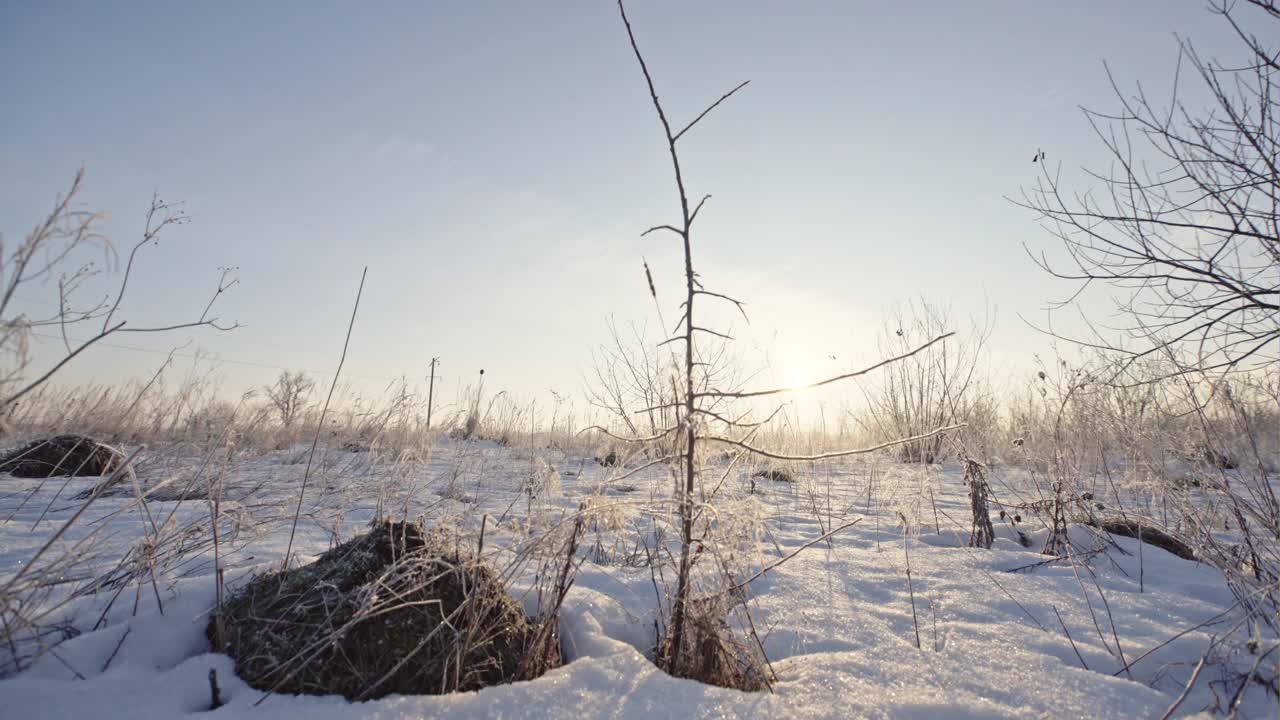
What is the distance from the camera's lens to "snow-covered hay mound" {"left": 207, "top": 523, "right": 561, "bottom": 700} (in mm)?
1377

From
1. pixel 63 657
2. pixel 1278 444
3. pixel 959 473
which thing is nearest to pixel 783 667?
pixel 63 657

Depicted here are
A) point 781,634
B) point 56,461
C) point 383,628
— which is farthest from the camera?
point 56,461

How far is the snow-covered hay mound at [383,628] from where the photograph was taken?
1377mm

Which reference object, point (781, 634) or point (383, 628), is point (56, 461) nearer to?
point (383, 628)

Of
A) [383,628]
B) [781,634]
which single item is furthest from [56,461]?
[781,634]

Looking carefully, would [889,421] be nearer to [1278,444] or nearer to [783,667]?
[1278,444]

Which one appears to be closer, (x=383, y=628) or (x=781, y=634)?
(x=383, y=628)

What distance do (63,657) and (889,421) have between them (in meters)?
9.48

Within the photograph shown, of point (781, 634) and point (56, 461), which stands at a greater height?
point (56, 461)

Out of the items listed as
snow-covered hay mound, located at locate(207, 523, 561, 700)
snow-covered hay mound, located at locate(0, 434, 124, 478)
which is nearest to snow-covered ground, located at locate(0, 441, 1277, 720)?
snow-covered hay mound, located at locate(207, 523, 561, 700)

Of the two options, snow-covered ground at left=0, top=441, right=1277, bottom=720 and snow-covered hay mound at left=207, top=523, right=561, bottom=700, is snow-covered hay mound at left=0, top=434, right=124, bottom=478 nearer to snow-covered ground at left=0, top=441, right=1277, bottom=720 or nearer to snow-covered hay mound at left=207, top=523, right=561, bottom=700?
snow-covered ground at left=0, top=441, right=1277, bottom=720

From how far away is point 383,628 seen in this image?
1472mm

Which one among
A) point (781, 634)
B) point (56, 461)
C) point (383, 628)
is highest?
point (56, 461)

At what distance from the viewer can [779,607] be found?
2158 mm
